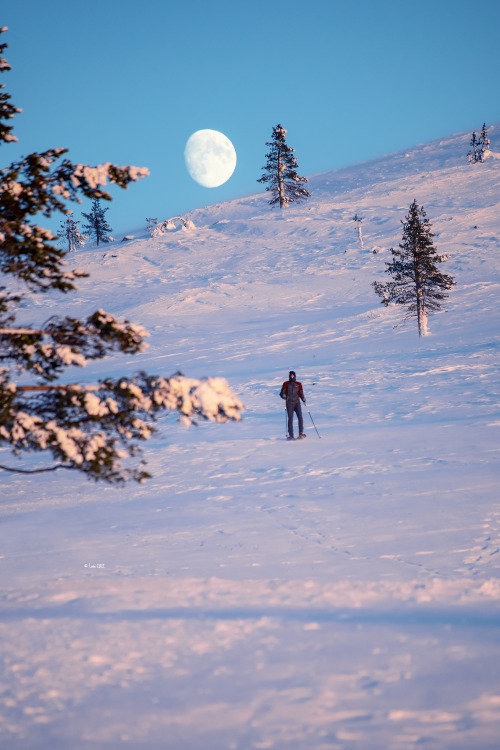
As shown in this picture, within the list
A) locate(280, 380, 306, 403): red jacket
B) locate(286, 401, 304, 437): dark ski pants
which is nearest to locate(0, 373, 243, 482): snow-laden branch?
locate(280, 380, 306, 403): red jacket

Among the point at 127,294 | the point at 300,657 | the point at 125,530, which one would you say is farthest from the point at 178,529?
the point at 127,294

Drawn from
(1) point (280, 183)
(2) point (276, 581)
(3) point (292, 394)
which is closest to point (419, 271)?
(3) point (292, 394)

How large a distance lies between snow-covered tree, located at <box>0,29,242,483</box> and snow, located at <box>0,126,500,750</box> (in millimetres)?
377

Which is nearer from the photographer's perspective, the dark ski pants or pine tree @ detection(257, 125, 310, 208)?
the dark ski pants

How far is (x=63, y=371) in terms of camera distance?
5430 mm

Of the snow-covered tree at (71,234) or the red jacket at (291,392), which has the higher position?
the snow-covered tree at (71,234)

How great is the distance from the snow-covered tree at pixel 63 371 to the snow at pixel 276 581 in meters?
0.38

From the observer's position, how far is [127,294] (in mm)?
40344

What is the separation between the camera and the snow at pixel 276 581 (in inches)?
166

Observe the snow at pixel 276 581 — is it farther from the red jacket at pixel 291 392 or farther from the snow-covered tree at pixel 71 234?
the snow-covered tree at pixel 71 234

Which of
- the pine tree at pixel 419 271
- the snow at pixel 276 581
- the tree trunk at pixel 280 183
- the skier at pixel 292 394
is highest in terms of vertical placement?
the tree trunk at pixel 280 183

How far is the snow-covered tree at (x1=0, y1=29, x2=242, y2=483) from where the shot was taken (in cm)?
500

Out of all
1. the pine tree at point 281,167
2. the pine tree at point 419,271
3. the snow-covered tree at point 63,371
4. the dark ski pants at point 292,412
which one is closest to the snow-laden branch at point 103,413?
the snow-covered tree at point 63,371

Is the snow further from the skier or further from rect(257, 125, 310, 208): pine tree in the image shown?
rect(257, 125, 310, 208): pine tree
